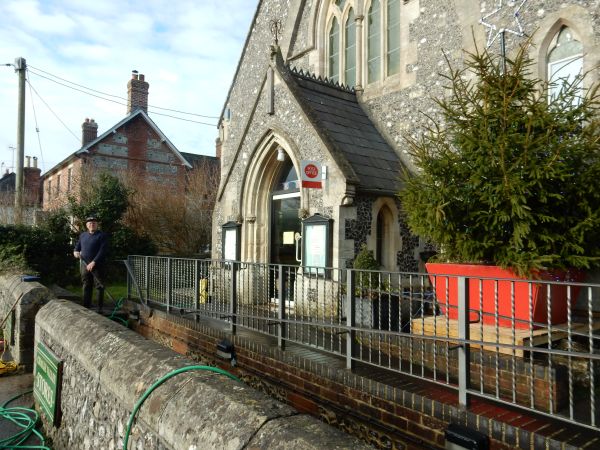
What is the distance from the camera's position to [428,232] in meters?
5.40

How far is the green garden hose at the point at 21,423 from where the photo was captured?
13.5 feet

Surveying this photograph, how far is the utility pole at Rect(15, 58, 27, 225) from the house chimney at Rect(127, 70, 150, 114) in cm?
1169

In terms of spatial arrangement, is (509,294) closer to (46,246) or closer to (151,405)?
(151,405)

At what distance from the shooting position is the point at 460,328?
143 inches

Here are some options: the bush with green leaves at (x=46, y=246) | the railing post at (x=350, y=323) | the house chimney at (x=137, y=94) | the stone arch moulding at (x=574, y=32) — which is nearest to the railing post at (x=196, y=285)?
the railing post at (x=350, y=323)

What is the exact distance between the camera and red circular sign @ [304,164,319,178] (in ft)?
25.9

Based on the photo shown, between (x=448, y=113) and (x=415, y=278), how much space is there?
4636mm

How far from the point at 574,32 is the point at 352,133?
13.2ft

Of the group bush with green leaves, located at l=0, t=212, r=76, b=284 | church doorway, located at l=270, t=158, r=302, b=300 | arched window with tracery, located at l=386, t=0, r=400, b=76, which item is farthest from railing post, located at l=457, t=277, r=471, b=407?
bush with green leaves, located at l=0, t=212, r=76, b=284

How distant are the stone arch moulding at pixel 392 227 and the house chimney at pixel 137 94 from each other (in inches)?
946

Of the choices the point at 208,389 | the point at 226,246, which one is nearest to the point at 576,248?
the point at 208,389

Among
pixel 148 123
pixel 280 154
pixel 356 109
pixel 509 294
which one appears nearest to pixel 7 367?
pixel 280 154

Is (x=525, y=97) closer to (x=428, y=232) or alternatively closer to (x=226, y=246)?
(x=428, y=232)

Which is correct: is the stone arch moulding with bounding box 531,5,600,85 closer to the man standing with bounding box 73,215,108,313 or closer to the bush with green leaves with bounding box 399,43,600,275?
the bush with green leaves with bounding box 399,43,600,275
